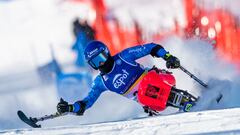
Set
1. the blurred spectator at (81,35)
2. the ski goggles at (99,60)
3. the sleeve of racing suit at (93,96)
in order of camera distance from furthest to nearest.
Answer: the blurred spectator at (81,35) < the sleeve of racing suit at (93,96) < the ski goggles at (99,60)

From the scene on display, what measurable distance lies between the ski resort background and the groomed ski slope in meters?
3.78

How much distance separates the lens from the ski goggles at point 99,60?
7.53 m

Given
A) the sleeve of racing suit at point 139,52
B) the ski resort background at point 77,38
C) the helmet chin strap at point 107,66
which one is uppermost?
the sleeve of racing suit at point 139,52

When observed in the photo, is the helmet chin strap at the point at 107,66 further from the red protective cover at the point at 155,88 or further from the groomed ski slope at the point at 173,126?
the groomed ski slope at the point at 173,126

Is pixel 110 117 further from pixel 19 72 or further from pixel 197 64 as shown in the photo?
pixel 19 72

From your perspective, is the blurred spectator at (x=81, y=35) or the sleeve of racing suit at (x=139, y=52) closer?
the sleeve of racing suit at (x=139, y=52)

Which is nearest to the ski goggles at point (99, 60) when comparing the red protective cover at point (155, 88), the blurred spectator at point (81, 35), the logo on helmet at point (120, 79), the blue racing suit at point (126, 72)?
the blue racing suit at point (126, 72)

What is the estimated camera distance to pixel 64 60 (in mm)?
11453

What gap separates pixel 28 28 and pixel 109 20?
1614mm

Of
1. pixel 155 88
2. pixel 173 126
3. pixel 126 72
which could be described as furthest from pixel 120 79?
pixel 173 126

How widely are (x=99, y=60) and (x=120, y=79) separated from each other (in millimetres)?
419

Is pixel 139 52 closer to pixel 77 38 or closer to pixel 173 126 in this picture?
pixel 173 126

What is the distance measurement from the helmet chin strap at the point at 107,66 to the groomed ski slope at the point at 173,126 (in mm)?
1224

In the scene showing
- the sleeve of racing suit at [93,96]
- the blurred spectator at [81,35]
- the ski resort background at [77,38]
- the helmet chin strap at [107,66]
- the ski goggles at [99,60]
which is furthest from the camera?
the blurred spectator at [81,35]
